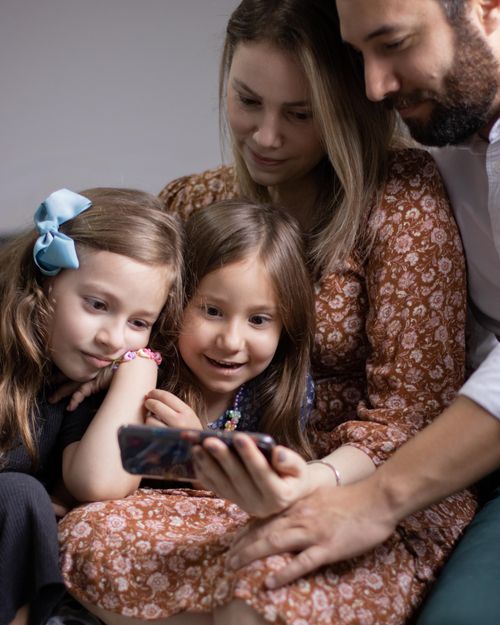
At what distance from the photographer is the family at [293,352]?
1577mm

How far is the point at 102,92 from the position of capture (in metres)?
3.28

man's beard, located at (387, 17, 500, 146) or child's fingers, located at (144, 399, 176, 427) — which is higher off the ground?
man's beard, located at (387, 17, 500, 146)

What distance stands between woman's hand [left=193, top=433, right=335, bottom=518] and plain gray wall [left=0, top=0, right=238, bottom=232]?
1878 millimetres

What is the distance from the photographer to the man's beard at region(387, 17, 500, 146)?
1.83 meters

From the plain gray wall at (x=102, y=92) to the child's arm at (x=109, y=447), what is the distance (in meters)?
1.51

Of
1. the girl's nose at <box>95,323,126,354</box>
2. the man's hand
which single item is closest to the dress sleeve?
the man's hand

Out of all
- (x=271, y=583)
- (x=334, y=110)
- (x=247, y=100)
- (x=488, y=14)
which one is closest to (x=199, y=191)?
(x=247, y=100)

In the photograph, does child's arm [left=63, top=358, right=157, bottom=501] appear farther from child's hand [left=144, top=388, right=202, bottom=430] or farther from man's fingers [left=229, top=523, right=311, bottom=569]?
man's fingers [left=229, top=523, right=311, bottom=569]

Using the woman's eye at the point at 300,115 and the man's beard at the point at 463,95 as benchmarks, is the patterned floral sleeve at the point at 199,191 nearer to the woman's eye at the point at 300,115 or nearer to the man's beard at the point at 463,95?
the woman's eye at the point at 300,115

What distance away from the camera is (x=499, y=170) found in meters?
1.88

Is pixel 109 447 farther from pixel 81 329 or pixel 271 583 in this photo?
pixel 271 583

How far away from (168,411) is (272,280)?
1.03ft

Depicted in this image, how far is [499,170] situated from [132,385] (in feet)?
2.53

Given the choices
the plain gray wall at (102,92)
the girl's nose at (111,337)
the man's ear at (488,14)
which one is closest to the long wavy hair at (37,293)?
the girl's nose at (111,337)
